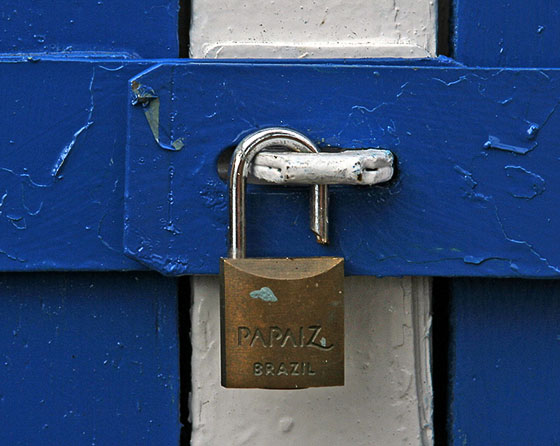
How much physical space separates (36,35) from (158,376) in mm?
321

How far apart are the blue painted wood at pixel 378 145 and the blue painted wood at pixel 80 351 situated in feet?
0.28

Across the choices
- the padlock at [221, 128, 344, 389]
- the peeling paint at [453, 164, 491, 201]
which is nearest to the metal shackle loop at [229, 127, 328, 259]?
the padlock at [221, 128, 344, 389]

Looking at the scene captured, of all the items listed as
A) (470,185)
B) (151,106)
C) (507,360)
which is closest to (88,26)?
(151,106)

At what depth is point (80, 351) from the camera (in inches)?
24.1

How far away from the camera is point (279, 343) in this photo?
511 millimetres

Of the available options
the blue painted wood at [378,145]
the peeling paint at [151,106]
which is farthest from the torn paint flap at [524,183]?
the peeling paint at [151,106]

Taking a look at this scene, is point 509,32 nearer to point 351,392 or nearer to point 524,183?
point 524,183

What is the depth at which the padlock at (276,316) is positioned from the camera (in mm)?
511

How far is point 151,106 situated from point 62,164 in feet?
0.30

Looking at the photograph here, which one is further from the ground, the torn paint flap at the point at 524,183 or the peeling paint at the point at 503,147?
the peeling paint at the point at 503,147

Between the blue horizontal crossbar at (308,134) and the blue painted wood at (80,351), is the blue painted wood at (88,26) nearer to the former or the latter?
the blue horizontal crossbar at (308,134)

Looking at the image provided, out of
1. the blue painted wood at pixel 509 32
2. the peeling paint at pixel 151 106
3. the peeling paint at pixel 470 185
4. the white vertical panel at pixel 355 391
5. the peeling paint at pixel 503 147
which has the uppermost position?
the blue painted wood at pixel 509 32

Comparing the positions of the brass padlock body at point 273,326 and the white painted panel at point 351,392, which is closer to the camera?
the brass padlock body at point 273,326

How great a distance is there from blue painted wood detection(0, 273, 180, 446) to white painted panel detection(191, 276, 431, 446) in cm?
3
